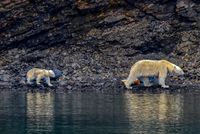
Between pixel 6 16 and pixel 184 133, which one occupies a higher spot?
pixel 6 16

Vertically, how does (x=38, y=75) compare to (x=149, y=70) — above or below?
below

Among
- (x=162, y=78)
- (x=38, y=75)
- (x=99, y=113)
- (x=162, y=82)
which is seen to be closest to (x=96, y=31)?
(x=38, y=75)

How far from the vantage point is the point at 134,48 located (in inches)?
1559

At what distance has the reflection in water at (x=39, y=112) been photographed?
20344 mm

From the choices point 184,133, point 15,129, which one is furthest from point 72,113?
point 184,133

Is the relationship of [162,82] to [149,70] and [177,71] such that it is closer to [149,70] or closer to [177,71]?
[149,70]

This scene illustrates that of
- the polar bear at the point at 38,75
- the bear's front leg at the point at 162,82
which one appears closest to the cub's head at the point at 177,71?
the bear's front leg at the point at 162,82

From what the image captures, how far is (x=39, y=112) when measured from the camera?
77.0 feet

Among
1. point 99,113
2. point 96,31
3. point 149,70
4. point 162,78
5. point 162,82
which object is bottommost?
point 99,113

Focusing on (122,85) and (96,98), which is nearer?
(96,98)

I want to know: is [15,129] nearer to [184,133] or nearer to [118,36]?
[184,133]

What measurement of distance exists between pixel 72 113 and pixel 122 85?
9518 millimetres

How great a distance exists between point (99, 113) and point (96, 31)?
17938 millimetres

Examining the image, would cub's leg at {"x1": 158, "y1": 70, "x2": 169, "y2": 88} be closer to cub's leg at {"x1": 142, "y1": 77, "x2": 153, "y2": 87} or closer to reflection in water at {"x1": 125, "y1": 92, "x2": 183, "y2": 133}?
cub's leg at {"x1": 142, "y1": 77, "x2": 153, "y2": 87}
